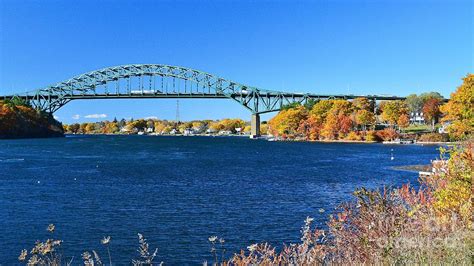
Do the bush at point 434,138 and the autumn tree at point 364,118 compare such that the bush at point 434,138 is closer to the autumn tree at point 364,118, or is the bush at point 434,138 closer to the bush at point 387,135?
the bush at point 387,135

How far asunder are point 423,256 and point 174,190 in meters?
23.2

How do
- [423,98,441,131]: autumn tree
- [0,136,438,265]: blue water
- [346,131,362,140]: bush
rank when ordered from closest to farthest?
[0,136,438,265]: blue water → [346,131,362,140]: bush → [423,98,441,131]: autumn tree

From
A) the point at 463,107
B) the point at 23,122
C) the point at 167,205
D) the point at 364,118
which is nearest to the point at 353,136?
the point at 364,118

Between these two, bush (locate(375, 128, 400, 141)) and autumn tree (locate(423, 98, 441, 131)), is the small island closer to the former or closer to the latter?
bush (locate(375, 128, 400, 141))

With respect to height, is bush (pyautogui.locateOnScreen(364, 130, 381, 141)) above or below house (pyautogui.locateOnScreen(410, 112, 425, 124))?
below

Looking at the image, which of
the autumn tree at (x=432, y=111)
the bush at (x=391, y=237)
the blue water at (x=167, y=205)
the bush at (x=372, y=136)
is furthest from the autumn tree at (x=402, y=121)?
the bush at (x=391, y=237)

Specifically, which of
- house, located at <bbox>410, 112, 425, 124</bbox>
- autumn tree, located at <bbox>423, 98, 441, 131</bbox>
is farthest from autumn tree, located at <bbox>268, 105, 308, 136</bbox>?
house, located at <bbox>410, 112, 425, 124</bbox>

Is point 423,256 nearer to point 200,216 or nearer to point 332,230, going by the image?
point 332,230

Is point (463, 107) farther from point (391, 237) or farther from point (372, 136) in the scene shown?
point (372, 136)

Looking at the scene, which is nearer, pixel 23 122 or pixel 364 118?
pixel 364 118

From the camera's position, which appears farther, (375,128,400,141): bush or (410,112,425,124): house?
(410,112,425,124): house

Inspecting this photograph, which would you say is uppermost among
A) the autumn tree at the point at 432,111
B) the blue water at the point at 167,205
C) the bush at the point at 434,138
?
the autumn tree at the point at 432,111

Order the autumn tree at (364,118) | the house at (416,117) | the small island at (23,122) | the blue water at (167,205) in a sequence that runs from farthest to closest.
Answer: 1. the house at (416,117)
2. the small island at (23,122)
3. the autumn tree at (364,118)
4. the blue water at (167,205)

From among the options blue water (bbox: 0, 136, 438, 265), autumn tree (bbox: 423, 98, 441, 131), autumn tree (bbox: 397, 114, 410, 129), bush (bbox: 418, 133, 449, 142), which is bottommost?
blue water (bbox: 0, 136, 438, 265)
